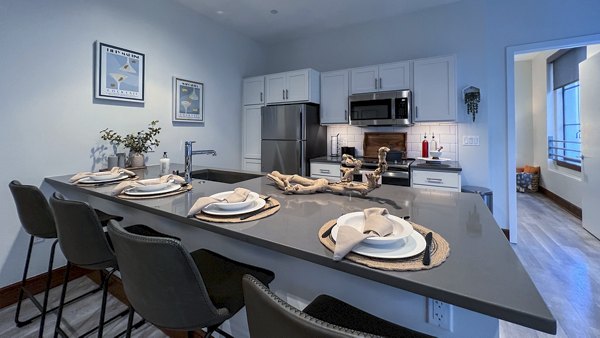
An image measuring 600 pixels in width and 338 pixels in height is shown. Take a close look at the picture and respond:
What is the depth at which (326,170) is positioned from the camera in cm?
354

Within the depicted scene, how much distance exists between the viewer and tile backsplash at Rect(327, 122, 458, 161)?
336cm

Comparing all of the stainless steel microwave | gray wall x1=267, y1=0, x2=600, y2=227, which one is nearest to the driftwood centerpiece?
the stainless steel microwave

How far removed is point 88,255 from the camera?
4.14 feet

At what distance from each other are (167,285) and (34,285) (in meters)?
2.33

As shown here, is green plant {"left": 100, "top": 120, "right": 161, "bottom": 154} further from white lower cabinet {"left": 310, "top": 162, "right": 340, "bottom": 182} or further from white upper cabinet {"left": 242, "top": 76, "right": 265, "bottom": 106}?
white lower cabinet {"left": 310, "top": 162, "right": 340, "bottom": 182}

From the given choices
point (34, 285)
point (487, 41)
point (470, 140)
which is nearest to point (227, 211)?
point (34, 285)

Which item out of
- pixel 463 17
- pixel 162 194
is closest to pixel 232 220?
pixel 162 194

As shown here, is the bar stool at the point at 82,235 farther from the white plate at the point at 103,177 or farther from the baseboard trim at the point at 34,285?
the baseboard trim at the point at 34,285

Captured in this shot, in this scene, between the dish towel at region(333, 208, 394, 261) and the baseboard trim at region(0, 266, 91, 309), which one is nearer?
the dish towel at region(333, 208, 394, 261)

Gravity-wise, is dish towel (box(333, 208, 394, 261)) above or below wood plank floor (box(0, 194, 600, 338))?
above

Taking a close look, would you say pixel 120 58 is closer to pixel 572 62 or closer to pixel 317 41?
pixel 317 41

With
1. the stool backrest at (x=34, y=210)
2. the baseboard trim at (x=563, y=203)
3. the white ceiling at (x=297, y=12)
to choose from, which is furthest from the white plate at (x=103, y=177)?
the baseboard trim at (x=563, y=203)

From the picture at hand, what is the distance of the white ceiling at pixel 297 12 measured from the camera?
129 inches

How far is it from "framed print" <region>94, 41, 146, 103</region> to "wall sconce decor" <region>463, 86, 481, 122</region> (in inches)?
144
